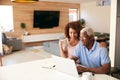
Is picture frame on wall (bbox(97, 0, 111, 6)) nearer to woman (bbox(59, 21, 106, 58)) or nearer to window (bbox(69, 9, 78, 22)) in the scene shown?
window (bbox(69, 9, 78, 22))

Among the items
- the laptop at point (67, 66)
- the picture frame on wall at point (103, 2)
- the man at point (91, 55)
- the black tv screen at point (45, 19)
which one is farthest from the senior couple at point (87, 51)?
the picture frame on wall at point (103, 2)

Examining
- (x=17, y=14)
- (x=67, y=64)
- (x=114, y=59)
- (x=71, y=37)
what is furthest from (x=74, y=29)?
(x=17, y=14)

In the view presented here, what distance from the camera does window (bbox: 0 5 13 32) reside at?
746 centimetres

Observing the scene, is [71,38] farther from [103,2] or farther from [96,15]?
[96,15]

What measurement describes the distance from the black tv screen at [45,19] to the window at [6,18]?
1.11 meters

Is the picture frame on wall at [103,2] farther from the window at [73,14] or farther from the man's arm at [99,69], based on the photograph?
the man's arm at [99,69]

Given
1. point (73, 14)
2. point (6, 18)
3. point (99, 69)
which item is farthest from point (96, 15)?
point (99, 69)

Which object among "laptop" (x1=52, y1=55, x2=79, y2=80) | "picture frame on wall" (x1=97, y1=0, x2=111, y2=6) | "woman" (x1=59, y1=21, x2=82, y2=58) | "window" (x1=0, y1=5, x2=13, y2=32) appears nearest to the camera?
"laptop" (x1=52, y1=55, x2=79, y2=80)

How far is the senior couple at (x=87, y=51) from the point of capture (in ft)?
6.52

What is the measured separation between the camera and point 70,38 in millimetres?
2590

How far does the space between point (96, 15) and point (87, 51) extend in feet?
22.7

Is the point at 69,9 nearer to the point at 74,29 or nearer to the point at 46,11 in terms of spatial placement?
the point at 46,11

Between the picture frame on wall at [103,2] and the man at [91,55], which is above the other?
the picture frame on wall at [103,2]

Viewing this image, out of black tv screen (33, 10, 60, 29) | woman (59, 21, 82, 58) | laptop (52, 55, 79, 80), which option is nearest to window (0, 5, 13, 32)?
black tv screen (33, 10, 60, 29)
